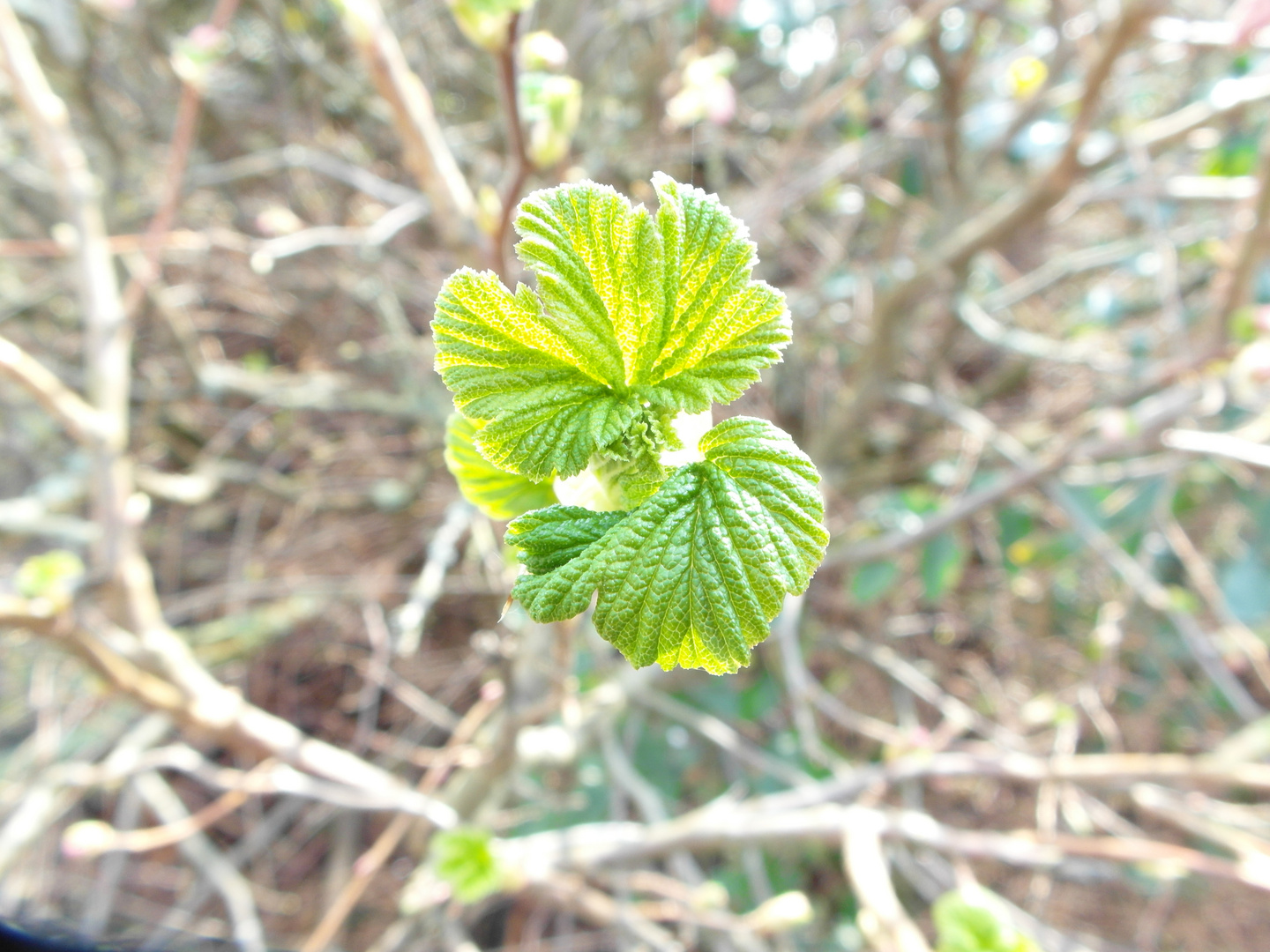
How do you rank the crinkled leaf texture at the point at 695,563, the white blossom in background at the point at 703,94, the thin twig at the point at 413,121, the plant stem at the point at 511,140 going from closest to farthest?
1. the crinkled leaf texture at the point at 695,563
2. the plant stem at the point at 511,140
3. the thin twig at the point at 413,121
4. the white blossom in background at the point at 703,94

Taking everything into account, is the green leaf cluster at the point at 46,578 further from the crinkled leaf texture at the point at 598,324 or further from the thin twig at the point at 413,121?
the crinkled leaf texture at the point at 598,324

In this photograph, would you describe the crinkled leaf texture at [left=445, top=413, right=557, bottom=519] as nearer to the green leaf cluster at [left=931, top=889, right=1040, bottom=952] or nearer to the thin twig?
the thin twig

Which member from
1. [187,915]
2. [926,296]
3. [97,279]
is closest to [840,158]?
[926,296]

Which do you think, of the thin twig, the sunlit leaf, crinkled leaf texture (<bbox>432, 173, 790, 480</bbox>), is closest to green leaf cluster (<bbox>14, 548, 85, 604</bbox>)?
the thin twig

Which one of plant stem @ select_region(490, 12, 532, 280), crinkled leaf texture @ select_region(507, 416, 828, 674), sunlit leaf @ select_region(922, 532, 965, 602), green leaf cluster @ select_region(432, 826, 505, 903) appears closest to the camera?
crinkled leaf texture @ select_region(507, 416, 828, 674)

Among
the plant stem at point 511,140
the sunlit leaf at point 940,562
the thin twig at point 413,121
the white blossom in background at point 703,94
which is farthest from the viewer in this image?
the sunlit leaf at point 940,562

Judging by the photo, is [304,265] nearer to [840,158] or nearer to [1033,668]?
[840,158]

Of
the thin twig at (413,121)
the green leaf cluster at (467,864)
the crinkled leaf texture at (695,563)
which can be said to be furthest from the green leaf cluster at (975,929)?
the thin twig at (413,121)

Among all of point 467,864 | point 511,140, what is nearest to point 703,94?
point 511,140

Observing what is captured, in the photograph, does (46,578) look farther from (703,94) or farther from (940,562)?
(940,562)
